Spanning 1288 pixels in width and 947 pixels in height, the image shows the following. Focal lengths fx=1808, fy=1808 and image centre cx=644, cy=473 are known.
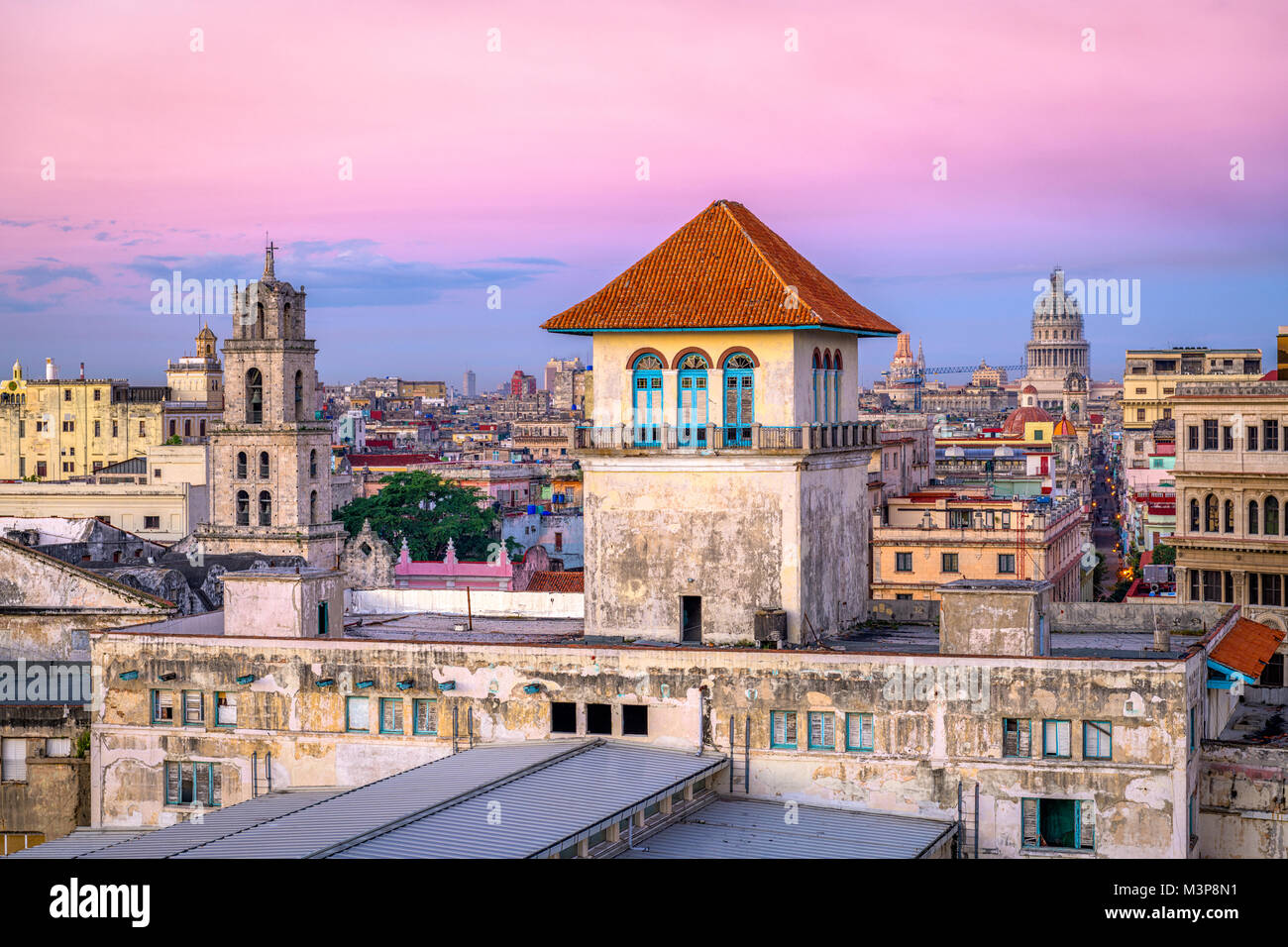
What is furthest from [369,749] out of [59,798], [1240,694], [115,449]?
→ [115,449]

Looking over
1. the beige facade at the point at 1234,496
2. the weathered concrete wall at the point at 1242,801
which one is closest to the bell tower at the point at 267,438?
the beige facade at the point at 1234,496

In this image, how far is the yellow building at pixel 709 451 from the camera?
1578 inches

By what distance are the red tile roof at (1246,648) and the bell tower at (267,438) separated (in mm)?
49647

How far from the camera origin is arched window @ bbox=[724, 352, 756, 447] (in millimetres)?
40281

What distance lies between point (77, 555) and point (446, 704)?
37.4 meters

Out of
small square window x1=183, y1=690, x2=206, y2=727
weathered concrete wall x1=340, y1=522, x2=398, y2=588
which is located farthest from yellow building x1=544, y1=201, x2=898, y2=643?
weathered concrete wall x1=340, y1=522, x2=398, y2=588

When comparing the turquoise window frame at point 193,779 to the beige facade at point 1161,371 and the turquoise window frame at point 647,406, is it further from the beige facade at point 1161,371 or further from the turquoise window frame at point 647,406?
the beige facade at point 1161,371

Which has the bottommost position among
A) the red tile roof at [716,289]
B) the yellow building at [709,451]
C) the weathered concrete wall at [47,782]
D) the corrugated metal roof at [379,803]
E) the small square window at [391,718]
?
the weathered concrete wall at [47,782]

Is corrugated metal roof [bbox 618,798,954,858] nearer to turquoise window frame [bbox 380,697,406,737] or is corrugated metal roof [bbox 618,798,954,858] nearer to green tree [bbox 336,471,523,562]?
turquoise window frame [bbox 380,697,406,737]

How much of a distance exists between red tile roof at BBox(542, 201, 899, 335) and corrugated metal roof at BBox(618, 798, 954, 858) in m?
10.6

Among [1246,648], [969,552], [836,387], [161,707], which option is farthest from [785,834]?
[969,552]

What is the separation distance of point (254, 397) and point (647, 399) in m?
47.5
